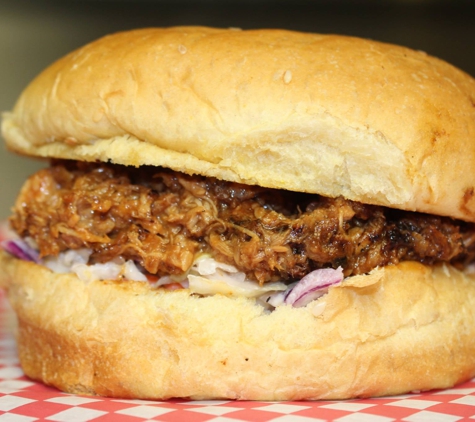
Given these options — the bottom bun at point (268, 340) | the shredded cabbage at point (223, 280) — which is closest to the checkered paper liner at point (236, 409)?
the bottom bun at point (268, 340)

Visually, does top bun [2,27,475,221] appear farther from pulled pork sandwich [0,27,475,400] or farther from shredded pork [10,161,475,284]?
shredded pork [10,161,475,284]

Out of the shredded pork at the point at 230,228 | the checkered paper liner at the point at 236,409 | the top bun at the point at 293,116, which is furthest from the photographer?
the shredded pork at the point at 230,228

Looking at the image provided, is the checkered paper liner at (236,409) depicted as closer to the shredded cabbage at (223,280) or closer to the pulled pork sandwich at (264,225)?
the pulled pork sandwich at (264,225)

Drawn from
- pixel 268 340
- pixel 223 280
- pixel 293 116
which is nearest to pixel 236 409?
pixel 268 340

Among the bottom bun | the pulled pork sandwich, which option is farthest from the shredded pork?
the bottom bun

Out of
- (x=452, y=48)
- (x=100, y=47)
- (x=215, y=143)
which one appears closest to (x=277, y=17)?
(x=452, y=48)

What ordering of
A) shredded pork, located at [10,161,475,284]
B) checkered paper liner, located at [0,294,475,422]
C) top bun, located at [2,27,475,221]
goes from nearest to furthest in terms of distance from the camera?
1. checkered paper liner, located at [0,294,475,422]
2. top bun, located at [2,27,475,221]
3. shredded pork, located at [10,161,475,284]

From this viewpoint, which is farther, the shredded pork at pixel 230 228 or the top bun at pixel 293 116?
the shredded pork at pixel 230 228

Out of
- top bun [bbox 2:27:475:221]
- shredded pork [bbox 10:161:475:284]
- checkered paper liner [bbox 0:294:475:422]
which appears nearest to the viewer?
checkered paper liner [bbox 0:294:475:422]
